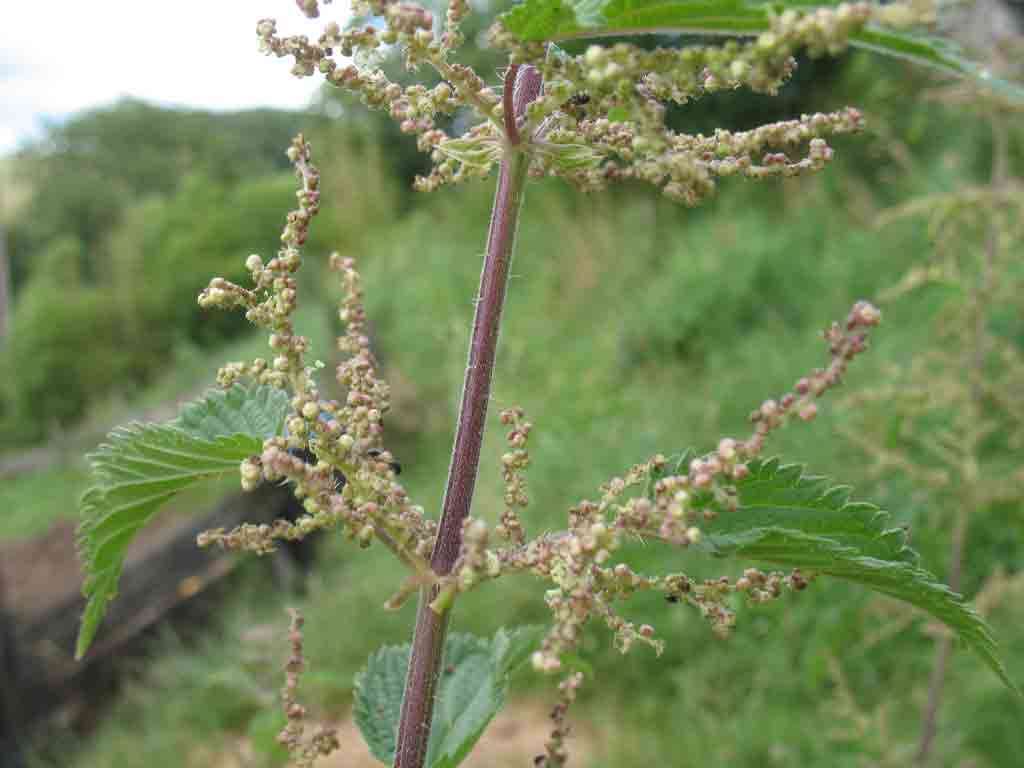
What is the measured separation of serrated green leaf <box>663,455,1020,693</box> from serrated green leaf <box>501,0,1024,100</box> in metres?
0.35

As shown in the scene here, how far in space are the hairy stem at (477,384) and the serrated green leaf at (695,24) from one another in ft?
0.54

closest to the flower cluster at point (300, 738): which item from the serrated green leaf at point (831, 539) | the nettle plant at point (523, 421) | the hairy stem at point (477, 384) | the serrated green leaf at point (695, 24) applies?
the nettle plant at point (523, 421)

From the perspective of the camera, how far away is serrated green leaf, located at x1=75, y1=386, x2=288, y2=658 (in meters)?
0.89

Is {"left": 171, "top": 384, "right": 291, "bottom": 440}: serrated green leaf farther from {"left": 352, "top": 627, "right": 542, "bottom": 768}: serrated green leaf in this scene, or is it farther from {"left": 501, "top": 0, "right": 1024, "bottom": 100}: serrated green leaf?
{"left": 501, "top": 0, "right": 1024, "bottom": 100}: serrated green leaf

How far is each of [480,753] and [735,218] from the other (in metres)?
5.28

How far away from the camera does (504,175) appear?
0.86 metres

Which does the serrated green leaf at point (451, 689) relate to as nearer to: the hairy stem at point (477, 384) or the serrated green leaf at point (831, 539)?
the hairy stem at point (477, 384)

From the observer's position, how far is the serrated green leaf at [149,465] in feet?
2.93

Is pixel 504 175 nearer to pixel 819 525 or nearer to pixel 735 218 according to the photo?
pixel 819 525

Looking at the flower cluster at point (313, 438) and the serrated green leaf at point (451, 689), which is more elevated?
the flower cluster at point (313, 438)

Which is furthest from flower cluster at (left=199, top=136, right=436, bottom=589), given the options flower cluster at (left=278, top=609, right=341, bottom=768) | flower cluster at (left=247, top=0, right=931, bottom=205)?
flower cluster at (left=278, top=609, right=341, bottom=768)

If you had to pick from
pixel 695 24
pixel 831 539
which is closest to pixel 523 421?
pixel 831 539

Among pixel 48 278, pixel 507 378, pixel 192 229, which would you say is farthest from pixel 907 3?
pixel 48 278

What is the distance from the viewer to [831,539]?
763 mm
